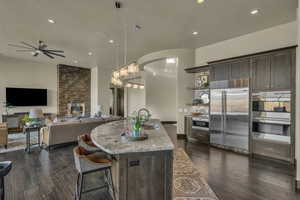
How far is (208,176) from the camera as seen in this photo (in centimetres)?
294

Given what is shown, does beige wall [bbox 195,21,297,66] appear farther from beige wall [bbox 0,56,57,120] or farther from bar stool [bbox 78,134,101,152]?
beige wall [bbox 0,56,57,120]

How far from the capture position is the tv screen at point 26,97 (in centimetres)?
720

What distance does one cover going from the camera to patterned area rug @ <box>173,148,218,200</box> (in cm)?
231

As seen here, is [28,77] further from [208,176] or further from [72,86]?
[208,176]

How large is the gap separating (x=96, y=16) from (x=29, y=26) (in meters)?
2.14

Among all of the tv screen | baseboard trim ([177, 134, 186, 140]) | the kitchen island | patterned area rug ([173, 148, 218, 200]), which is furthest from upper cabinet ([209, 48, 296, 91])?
the tv screen

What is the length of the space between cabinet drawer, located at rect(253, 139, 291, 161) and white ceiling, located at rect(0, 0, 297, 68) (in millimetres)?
3078

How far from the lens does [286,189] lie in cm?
254

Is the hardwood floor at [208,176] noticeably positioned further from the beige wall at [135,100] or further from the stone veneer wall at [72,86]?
the beige wall at [135,100]

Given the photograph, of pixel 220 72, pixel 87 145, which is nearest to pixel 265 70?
pixel 220 72

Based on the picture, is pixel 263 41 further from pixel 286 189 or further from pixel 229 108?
pixel 286 189

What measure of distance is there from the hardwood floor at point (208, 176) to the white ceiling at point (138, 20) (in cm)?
352

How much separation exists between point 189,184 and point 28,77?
9052mm

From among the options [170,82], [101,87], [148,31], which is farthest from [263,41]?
[101,87]
